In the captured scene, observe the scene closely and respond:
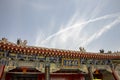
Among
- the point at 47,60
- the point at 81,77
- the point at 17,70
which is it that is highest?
the point at 47,60

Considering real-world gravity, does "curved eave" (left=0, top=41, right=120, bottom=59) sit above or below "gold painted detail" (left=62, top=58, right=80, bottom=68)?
above

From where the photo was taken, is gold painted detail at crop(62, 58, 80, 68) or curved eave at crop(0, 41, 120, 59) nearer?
curved eave at crop(0, 41, 120, 59)

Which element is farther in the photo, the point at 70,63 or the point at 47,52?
the point at 70,63

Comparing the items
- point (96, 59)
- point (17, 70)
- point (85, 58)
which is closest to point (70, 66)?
point (85, 58)

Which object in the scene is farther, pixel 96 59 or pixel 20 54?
pixel 96 59

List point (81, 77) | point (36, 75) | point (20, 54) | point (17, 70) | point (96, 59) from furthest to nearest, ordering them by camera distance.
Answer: point (81, 77)
point (96, 59)
point (36, 75)
point (17, 70)
point (20, 54)

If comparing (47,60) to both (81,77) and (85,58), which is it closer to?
(85,58)

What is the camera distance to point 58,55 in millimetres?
7672

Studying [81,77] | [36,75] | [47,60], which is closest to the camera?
[47,60]

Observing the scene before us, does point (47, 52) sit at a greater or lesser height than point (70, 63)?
greater

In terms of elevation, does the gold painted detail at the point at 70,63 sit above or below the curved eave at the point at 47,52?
below

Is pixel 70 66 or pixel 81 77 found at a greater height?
pixel 70 66

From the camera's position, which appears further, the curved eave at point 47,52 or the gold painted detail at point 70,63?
the gold painted detail at point 70,63

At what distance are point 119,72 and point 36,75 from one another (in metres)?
6.09
